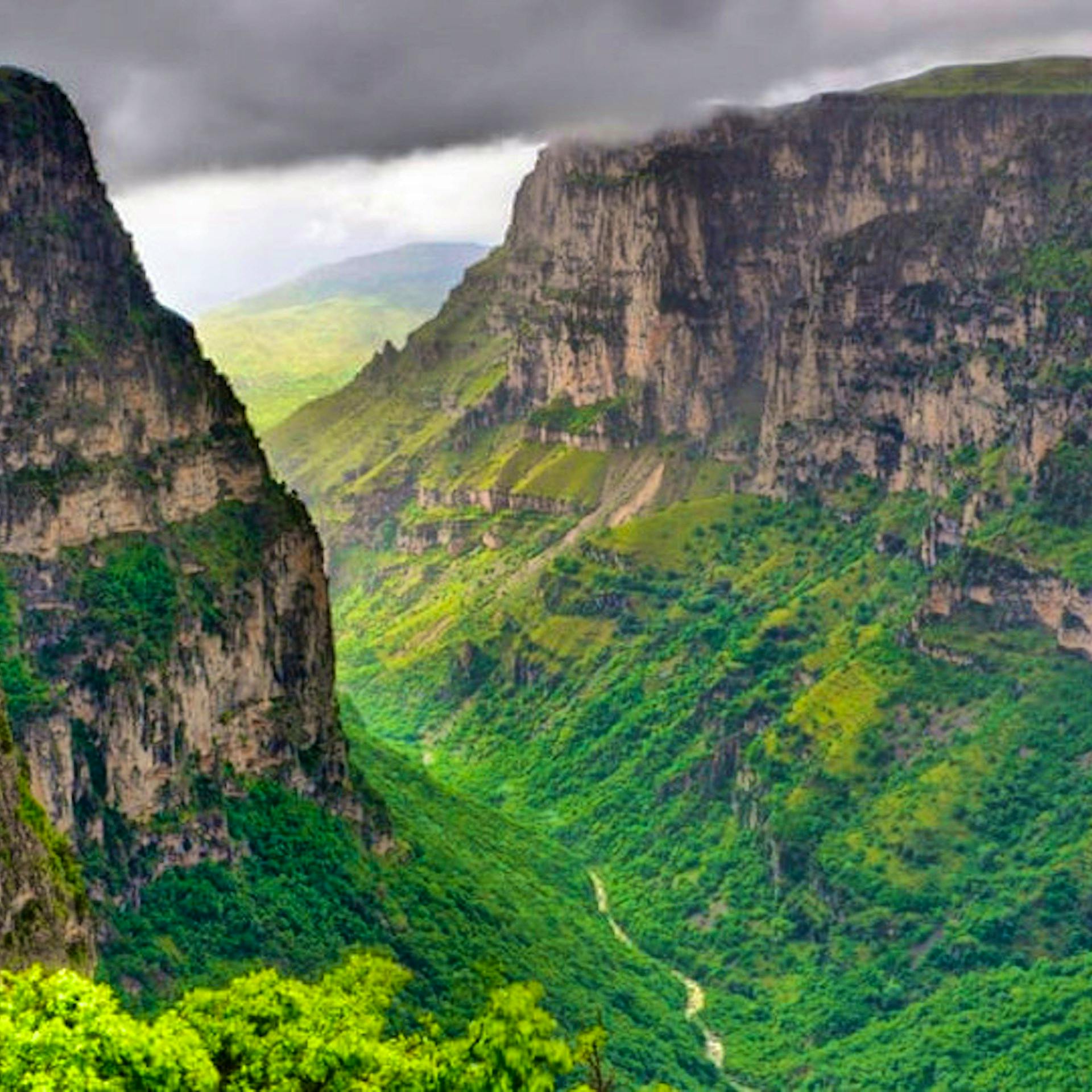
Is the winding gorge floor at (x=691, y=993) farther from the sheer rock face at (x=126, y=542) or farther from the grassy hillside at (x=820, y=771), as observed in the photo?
the sheer rock face at (x=126, y=542)

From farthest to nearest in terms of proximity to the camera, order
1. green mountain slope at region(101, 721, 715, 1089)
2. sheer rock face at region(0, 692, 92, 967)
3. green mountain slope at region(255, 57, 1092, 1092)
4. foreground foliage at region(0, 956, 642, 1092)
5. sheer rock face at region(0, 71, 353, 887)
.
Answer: green mountain slope at region(255, 57, 1092, 1092) < sheer rock face at region(0, 71, 353, 887) < green mountain slope at region(101, 721, 715, 1089) < sheer rock face at region(0, 692, 92, 967) < foreground foliage at region(0, 956, 642, 1092)

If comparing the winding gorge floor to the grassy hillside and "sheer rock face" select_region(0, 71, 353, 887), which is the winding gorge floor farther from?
"sheer rock face" select_region(0, 71, 353, 887)

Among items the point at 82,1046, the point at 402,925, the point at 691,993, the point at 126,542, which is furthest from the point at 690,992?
the point at 82,1046

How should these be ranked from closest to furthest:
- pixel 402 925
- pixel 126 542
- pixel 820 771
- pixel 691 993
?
pixel 126 542 → pixel 402 925 → pixel 691 993 → pixel 820 771

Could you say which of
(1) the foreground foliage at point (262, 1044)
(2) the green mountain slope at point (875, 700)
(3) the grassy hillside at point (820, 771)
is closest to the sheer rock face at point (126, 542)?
(3) the grassy hillside at point (820, 771)

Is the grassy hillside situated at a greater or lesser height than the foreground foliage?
lesser

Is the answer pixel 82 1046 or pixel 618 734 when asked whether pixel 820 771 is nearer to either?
pixel 618 734

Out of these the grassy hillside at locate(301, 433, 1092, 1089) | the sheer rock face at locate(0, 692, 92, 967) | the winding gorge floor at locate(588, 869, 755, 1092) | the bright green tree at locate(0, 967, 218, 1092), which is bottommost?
the winding gorge floor at locate(588, 869, 755, 1092)

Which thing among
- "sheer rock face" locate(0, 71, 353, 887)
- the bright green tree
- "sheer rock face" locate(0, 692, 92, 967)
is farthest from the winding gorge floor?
the bright green tree

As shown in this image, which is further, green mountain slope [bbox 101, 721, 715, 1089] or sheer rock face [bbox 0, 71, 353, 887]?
sheer rock face [bbox 0, 71, 353, 887]
